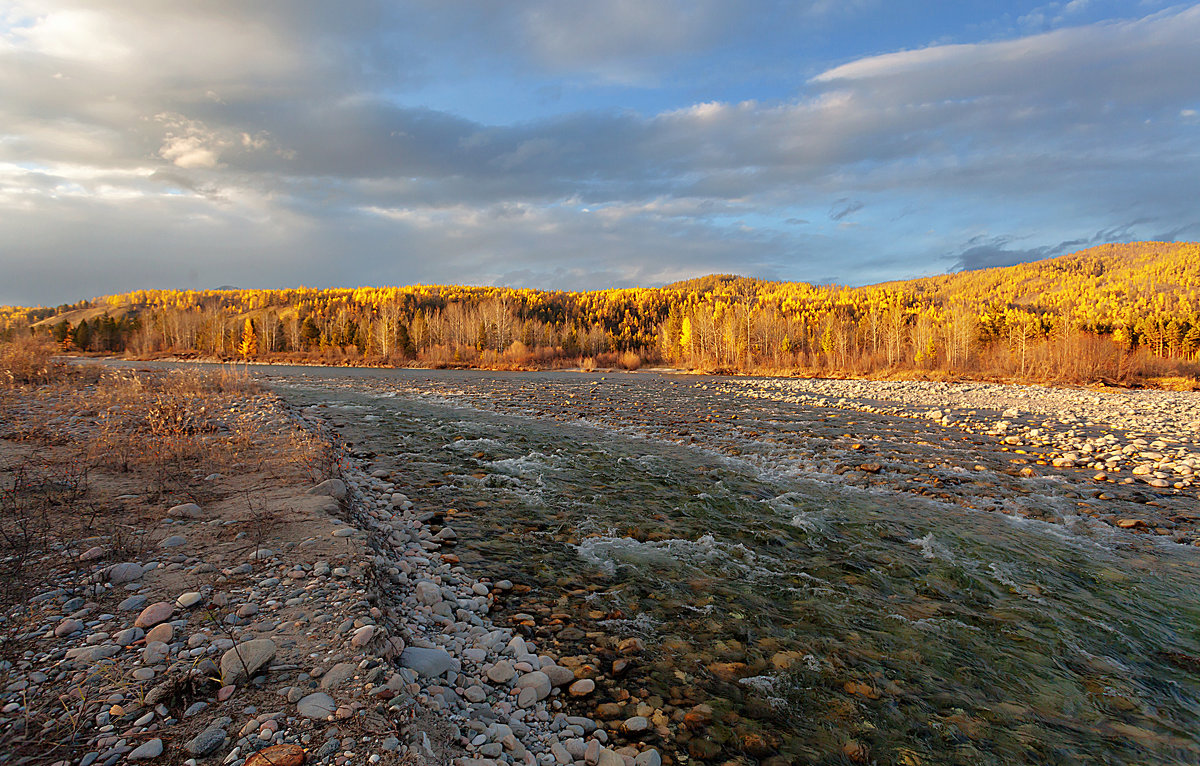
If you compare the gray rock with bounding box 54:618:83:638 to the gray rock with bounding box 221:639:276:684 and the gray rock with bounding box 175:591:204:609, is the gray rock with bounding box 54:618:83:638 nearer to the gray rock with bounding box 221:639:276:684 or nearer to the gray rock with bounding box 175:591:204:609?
the gray rock with bounding box 175:591:204:609

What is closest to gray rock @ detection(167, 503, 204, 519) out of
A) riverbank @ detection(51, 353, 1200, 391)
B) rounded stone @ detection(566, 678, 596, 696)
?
rounded stone @ detection(566, 678, 596, 696)

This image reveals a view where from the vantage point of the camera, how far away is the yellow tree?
9154cm

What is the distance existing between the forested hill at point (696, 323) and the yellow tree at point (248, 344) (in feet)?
1.24

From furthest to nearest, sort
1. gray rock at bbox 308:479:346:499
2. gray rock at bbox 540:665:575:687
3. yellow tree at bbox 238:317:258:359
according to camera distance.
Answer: yellow tree at bbox 238:317:258:359, gray rock at bbox 308:479:346:499, gray rock at bbox 540:665:575:687

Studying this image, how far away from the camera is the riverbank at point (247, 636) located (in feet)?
9.70

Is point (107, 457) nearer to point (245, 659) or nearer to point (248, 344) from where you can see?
point (245, 659)

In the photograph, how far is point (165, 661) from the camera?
11.7ft

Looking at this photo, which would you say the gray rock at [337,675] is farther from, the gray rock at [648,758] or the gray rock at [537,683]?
the gray rock at [648,758]

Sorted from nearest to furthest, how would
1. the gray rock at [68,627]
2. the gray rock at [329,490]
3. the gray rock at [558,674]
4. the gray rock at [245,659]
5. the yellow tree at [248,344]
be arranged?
1. the gray rock at [245,659]
2. the gray rock at [68,627]
3. the gray rock at [558,674]
4. the gray rock at [329,490]
5. the yellow tree at [248,344]

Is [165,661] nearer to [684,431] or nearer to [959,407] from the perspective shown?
[684,431]

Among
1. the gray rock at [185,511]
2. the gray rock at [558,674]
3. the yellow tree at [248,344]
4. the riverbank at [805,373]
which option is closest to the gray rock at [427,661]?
the gray rock at [558,674]

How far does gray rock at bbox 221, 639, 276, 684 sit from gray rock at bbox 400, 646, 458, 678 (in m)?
0.97

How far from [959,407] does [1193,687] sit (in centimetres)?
2451

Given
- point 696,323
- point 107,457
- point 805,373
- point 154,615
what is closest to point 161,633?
point 154,615
